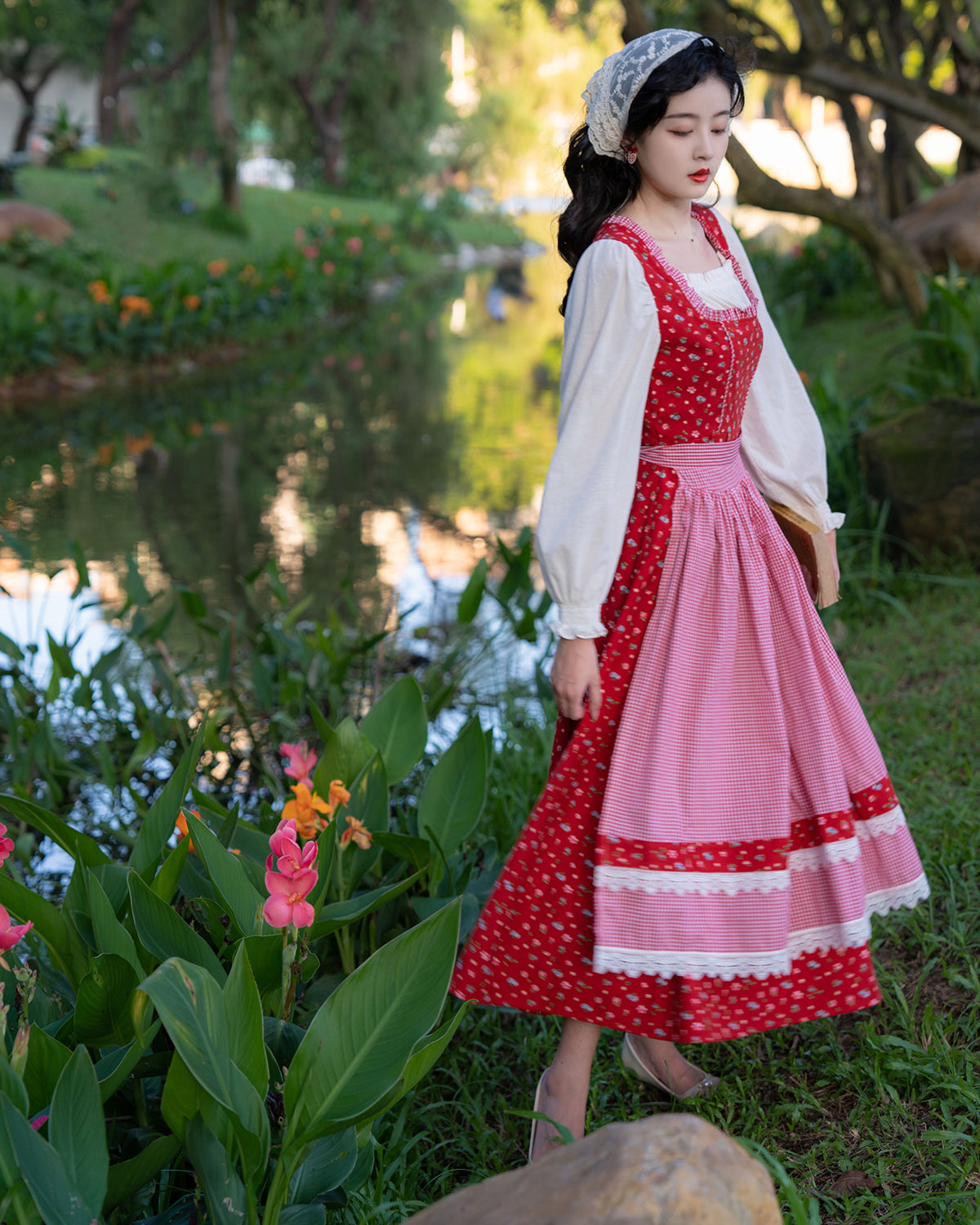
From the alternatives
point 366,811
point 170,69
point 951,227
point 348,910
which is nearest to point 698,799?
point 348,910

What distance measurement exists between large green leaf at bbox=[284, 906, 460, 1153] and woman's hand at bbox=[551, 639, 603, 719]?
14.0 inches

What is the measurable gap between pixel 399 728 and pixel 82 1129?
1033mm

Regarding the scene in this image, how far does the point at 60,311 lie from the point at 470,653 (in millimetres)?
6263

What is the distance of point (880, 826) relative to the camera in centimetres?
163

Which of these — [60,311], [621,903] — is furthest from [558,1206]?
[60,311]

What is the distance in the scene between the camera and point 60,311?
28.2 ft

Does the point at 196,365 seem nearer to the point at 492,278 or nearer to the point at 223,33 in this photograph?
the point at 223,33

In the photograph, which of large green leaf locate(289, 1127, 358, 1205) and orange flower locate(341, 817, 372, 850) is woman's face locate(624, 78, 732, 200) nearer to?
orange flower locate(341, 817, 372, 850)

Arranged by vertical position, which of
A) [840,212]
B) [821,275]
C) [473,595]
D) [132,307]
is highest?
[821,275]

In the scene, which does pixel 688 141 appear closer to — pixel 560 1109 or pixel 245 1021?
pixel 245 1021

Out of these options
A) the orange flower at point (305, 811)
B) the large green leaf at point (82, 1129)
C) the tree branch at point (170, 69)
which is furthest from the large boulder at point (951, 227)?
the tree branch at point (170, 69)

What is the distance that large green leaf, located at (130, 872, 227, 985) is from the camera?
143 centimetres

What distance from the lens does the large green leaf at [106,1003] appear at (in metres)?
1.39

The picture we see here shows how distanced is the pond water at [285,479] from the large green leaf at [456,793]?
2.70ft
